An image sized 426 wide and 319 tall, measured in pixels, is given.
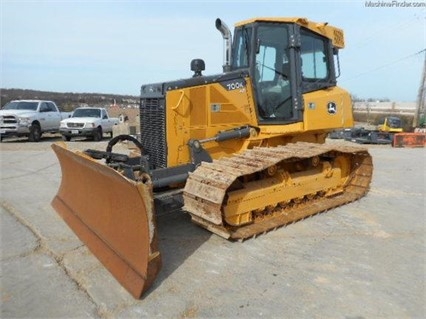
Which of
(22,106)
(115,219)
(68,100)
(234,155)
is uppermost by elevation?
(68,100)

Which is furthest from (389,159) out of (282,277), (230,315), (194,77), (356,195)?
(230,315)

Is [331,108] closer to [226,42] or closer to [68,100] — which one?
[226,42]

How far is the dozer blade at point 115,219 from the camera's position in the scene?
3.95m

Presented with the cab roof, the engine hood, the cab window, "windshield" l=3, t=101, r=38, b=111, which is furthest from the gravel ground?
"windshield" l=3, t=101, r=38, b=111

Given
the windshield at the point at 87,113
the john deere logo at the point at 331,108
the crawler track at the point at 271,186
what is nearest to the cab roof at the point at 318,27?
the john deere logo at the point at 331,108

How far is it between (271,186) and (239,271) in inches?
71.8

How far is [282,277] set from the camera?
416cm

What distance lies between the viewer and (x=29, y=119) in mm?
18984

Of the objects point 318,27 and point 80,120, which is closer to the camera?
point 318,27

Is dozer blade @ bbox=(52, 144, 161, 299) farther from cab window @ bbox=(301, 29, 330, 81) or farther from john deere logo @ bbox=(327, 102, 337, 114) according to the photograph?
john deere logo @ bbox=(327, 102, 337, 114)

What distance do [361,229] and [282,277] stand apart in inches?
83.0

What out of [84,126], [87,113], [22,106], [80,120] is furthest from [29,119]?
[87,113]

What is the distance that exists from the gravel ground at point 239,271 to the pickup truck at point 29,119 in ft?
43.4

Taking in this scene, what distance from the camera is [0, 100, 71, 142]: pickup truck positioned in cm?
1850
